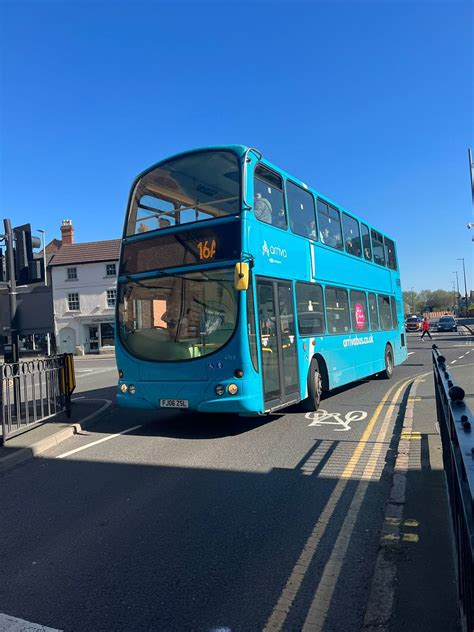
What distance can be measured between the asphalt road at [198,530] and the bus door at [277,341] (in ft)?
2.25

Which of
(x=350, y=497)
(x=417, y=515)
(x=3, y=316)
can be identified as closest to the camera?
(x=417, y=515)

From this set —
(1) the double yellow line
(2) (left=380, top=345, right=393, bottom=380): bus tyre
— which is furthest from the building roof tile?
(1) the double yellow line

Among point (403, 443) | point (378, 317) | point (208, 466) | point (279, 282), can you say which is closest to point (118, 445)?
point (208, 466)

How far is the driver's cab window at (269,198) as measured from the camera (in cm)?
755

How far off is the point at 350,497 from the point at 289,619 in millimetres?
2058

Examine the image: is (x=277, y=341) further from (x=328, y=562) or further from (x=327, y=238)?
(x=328, y=562)

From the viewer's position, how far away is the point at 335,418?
8508 mm

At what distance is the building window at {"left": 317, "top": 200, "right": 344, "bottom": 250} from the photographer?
10.1 metres

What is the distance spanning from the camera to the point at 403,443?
6.53 m

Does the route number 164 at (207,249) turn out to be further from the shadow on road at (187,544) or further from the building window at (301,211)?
the shadow on road at (187,544)

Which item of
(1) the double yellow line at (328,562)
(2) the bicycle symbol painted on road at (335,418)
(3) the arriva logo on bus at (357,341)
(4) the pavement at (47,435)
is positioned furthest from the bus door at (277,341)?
(4) the pavement at (47,435)

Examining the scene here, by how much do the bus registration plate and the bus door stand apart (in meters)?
1.22

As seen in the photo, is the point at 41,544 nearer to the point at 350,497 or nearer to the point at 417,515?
the point at 350,497

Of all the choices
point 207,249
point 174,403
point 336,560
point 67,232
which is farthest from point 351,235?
point 67,232
